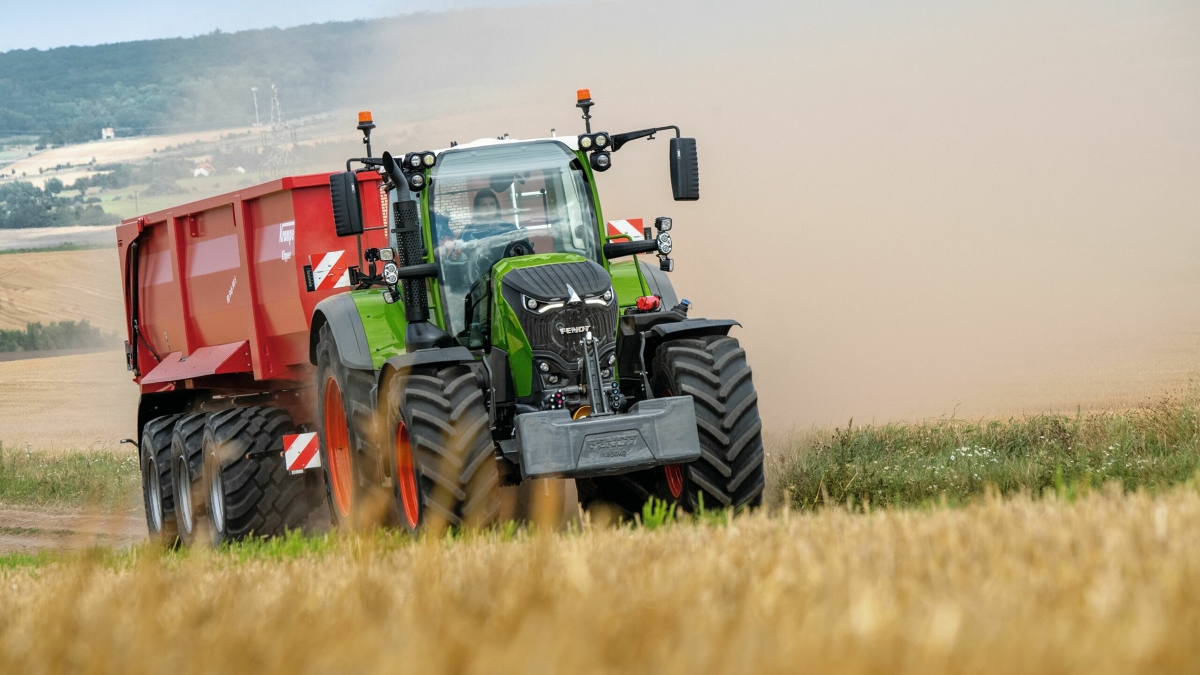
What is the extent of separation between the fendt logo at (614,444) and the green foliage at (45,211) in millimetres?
71053

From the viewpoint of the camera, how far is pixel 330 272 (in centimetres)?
1102

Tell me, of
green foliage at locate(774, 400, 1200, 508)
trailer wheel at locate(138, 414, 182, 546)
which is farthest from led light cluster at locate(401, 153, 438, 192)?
trailer wheel at locate(138, 414, 182, 546)

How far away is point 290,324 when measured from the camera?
1130cm

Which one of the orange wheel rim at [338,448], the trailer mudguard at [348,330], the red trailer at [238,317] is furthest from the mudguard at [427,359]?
the red trailer at [238,317]

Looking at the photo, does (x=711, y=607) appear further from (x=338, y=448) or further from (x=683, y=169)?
(x=338, y=448)

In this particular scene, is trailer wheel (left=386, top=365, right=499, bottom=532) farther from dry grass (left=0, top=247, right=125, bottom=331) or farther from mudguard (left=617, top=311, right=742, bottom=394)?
dry grass (left=0, top=247, right=125, bottom=331)

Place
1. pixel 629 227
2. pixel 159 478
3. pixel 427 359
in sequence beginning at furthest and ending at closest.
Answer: pixel 159 478
pixel 629 227
pixel 427 359

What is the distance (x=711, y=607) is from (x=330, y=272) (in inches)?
336

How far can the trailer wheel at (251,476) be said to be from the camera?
37.4 ft

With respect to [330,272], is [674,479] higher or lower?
lower

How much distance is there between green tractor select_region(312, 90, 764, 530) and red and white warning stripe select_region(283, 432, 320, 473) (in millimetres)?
1779

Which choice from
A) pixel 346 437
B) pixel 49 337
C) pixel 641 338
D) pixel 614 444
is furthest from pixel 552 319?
pixel 49 337

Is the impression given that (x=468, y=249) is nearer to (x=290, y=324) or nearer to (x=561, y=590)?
(x=290, y=324)

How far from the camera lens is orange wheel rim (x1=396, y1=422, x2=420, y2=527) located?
7980 mm
